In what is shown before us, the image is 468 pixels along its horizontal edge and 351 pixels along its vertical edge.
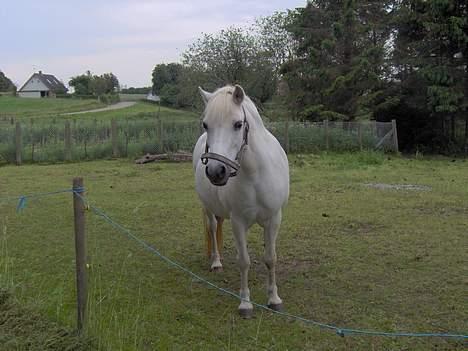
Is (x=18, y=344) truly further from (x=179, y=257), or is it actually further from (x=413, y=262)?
(x=413, y=262)

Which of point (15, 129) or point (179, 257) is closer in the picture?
point (179, 257)

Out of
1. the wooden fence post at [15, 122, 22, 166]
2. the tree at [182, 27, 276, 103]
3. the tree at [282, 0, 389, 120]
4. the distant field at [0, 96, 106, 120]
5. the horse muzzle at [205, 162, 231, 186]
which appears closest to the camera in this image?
the horse muzzle at [205, 162, 231, 186]

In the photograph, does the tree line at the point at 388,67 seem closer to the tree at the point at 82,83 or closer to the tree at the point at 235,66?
the tree at the point at 235,66

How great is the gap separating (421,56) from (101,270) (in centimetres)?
1639

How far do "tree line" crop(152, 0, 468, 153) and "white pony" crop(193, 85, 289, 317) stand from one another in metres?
14.5

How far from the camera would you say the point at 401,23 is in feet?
60.2

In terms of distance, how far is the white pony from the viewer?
3109 millimetres

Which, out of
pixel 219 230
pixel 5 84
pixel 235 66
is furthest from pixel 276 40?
pixel 5 84

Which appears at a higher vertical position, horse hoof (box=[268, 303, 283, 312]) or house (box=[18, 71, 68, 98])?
house (box=[18, 71, 68, 98])

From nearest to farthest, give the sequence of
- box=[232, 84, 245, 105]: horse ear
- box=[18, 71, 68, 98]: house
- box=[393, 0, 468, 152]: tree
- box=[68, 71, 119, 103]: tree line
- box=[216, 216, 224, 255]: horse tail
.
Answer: box=[232, 84, 245, 105]: horse ear → box=[216, 216, 224, 255]: horse tail → box=[393, 0, 468, 152]: tree → box=[68, 71, 119, 103]: tree line → box=[18, 71, 68, 98]: house

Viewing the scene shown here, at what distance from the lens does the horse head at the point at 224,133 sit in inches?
118

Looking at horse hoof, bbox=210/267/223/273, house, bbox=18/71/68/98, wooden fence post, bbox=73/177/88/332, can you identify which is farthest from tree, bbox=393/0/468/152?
house, bbox=18/71/68/98

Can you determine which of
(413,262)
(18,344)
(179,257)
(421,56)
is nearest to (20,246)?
(179,257)

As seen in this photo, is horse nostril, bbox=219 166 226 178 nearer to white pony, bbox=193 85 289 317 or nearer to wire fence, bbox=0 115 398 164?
white pony, bbox=193 85 289 317
